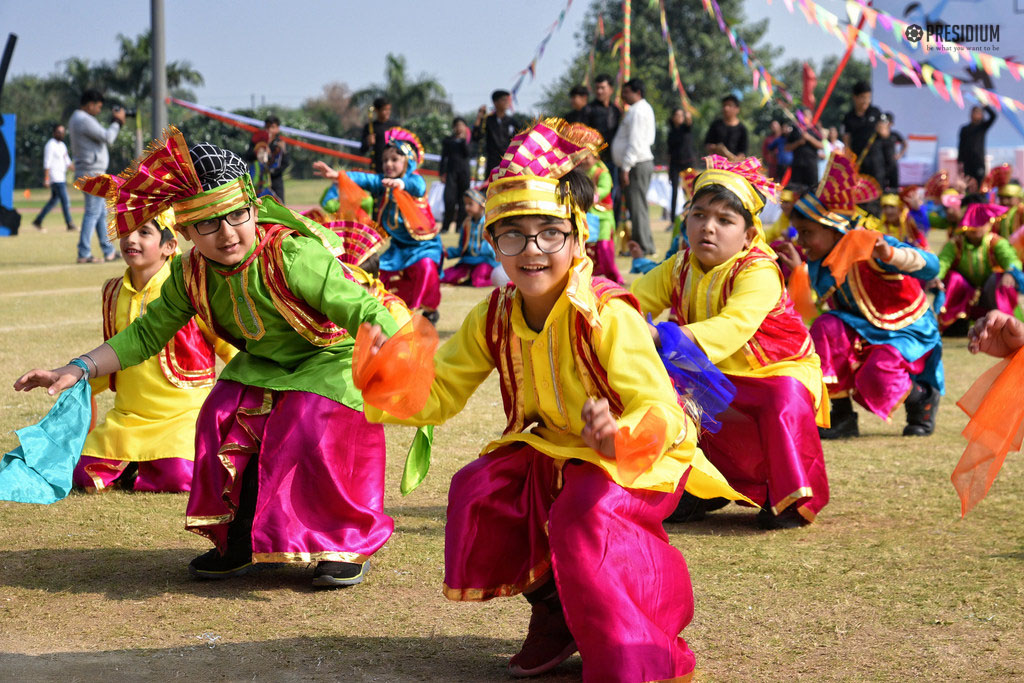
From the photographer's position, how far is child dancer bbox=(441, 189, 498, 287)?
38.1 ft

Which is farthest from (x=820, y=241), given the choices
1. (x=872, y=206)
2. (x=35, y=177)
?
(x=35, y=177)

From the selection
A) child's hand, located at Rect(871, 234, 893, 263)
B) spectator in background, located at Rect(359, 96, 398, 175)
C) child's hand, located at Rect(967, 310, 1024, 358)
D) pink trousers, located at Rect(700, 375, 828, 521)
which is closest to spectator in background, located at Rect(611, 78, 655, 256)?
spectator in background, located at Rect(359, 96, 398, 175)

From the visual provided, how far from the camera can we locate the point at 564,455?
9.89 feet

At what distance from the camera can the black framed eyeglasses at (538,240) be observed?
3.00 meters

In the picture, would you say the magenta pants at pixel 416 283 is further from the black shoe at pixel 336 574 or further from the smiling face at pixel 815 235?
the black shoe at pixel 336 574

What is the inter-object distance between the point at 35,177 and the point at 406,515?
39680mm

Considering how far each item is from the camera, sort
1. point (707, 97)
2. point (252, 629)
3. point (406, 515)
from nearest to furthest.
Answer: point (252, 629)
point (406, 515)
point (707, 97)

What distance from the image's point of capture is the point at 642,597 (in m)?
2.87

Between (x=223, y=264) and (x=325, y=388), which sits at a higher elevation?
(x=223, y=264)

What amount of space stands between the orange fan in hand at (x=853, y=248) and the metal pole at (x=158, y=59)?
12474mm

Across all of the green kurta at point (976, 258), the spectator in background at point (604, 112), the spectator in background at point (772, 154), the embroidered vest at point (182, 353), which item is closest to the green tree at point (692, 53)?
the spectator in background at point (772, 154)

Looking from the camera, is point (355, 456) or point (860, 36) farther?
point (860, 36)

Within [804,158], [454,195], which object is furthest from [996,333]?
[454,195]

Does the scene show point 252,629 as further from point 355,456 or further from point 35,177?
point 35,177
